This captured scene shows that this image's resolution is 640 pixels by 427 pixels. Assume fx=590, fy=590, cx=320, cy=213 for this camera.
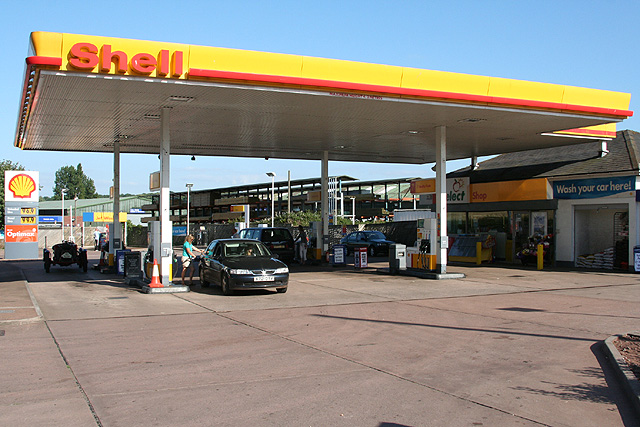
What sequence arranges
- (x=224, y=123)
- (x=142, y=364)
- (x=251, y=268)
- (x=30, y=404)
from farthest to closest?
(x=224, y=123)
(x=251, y=268)
(x=142, y=364)
(x=30, y=404)

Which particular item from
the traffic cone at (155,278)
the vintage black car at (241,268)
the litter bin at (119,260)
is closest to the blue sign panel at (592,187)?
the vintage black car at (241,268)

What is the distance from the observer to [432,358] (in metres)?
8.10

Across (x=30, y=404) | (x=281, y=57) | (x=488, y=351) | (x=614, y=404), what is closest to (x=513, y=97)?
(x=281, y=57)

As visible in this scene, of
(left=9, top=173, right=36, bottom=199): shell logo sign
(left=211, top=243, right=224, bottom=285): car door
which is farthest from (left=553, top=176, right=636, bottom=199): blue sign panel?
(left=9, top=173, right=36, bottom=199): shell logo sign

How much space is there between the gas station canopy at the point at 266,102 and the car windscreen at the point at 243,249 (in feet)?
12.6

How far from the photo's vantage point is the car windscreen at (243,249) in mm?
16453

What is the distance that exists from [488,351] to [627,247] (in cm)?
1536

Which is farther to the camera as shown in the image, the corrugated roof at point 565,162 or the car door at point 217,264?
the corrugated roof at point 565,162

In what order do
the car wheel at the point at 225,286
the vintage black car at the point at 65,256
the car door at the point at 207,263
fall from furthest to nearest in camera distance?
1. the vintage black car at the point at 65,256
2. the car door at the point at 207,263
3. the car wheel at the point at 225,286

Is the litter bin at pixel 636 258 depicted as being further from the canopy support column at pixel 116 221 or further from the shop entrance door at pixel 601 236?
the canopy support column at pixel 116 221

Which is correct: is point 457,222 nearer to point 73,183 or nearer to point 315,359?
point 315,359

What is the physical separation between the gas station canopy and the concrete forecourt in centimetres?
511

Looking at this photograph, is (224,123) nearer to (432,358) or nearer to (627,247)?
(432,358)

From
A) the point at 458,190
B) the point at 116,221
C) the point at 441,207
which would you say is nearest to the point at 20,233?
the point at 116,221
